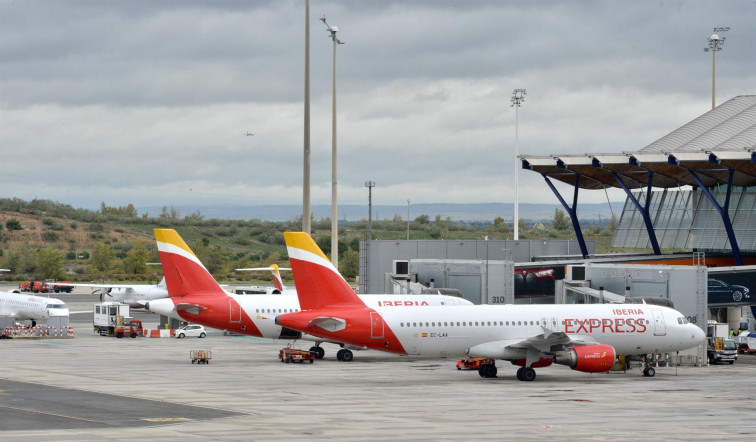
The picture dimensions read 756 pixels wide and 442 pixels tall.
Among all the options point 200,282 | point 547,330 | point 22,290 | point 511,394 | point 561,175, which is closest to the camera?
point 511,394

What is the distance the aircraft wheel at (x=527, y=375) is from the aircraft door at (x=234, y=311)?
56.5ft

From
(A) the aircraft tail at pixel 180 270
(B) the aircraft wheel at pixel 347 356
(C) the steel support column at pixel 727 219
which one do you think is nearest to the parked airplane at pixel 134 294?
(A) the aircraft tail at pixel 180 270

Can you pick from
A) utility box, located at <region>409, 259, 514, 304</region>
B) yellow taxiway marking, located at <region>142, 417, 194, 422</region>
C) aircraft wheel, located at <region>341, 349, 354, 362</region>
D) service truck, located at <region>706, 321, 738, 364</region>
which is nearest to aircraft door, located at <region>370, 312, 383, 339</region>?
aircraft wheel, located at <region>341, 349, 354, 362</region>

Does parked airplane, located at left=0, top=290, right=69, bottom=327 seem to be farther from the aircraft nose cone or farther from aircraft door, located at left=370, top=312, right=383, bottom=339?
the aircraft nose cone

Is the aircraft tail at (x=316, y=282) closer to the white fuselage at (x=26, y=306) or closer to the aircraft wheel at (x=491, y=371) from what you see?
the aircraft wheel at (x=491, y=371)

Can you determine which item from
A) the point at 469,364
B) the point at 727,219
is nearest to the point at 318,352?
the point at 469,364

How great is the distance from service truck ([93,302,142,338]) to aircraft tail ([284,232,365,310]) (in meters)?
35.0

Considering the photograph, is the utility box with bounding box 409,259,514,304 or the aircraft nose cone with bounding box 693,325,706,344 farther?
the utility box with bounding box 409,259,514,304

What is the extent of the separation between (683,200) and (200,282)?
5888 centimetres

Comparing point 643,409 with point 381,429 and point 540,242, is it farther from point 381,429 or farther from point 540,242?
point 540,242

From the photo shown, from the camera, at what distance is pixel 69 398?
41750 mm

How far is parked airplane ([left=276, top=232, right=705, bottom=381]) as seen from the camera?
163 feet

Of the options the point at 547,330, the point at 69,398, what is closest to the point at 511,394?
the point at 547,330

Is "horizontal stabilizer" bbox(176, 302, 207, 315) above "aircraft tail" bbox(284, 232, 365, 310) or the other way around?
the other way around
